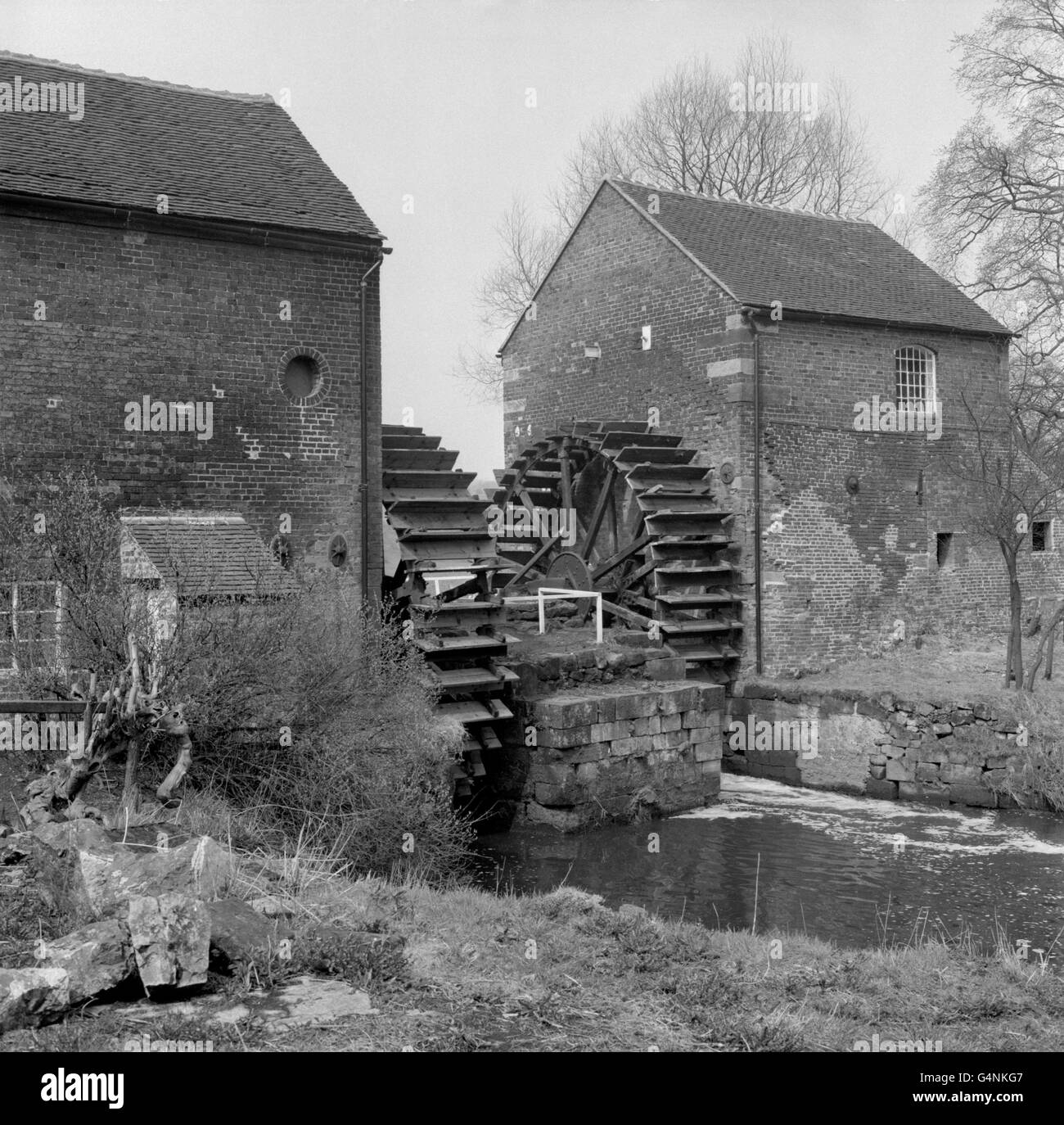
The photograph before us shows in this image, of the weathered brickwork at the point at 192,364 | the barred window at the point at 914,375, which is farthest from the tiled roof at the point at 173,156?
the barred window at the point at 914,375

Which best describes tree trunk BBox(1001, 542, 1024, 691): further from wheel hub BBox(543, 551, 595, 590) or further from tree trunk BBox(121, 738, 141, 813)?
tree trunk BBox(121, 738, 141, 813)

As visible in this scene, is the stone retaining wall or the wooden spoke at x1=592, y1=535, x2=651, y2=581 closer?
the stone retaining wall

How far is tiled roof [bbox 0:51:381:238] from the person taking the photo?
43.1 ft

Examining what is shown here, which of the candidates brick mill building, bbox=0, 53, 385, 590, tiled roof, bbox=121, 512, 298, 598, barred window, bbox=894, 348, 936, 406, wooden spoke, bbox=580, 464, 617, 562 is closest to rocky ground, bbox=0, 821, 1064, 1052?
tiled roof, bbox=121, 512, 298, 598

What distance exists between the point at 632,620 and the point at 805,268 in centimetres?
643

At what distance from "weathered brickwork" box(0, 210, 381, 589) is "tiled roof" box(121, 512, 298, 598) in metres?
0.82

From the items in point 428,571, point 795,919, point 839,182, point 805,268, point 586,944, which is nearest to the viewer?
point 586,944

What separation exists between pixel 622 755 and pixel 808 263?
31.4 feet

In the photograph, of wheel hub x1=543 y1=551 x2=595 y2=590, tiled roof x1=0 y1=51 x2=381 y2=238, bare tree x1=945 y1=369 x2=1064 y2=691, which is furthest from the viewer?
wheel hub x1=543 y1=551 x2=595 y2=590

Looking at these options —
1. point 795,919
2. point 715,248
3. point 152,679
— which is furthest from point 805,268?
point 152,679

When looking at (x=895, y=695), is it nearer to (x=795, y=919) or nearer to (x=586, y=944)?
(x=795, y=919)

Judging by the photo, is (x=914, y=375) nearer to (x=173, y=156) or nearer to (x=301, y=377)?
(x=301, y=377)

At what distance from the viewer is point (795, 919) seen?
1098 cm

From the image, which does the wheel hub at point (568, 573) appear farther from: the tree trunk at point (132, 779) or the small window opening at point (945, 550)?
the tree trunk at point (132, 779)
